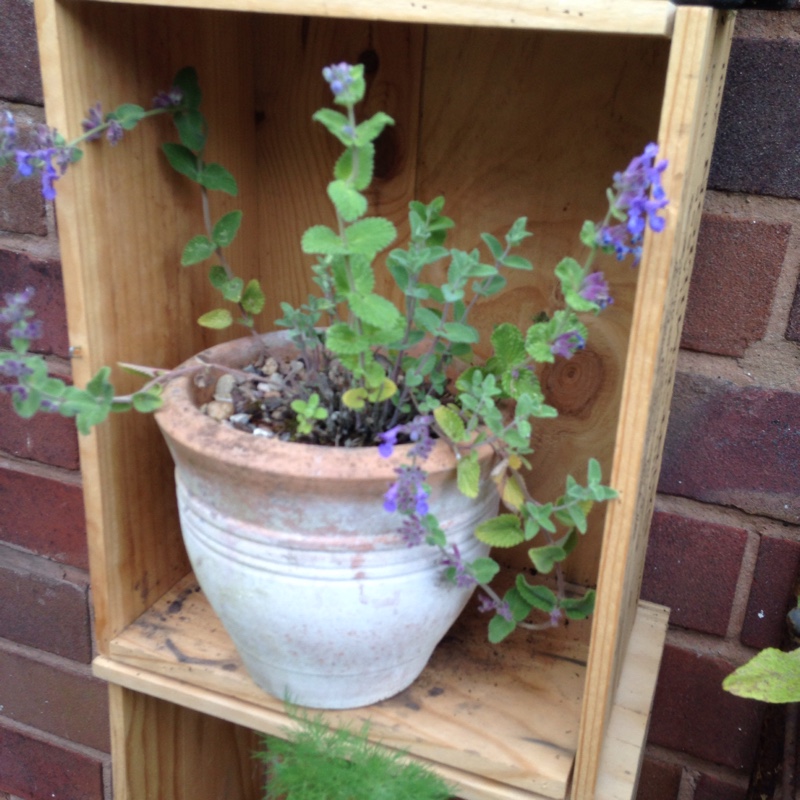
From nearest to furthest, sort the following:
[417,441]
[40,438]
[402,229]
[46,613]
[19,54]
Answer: [417,441]
[402,229]
[19,54]
[40,438]
[46,613]

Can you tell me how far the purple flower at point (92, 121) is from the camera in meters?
0.57

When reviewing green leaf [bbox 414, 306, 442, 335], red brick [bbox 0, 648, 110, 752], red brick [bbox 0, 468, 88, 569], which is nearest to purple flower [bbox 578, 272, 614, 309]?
green leaf [bbox 414, 306, 442, 335]

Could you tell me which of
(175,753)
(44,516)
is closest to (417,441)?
(175,753)

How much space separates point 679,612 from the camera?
0.82 meters

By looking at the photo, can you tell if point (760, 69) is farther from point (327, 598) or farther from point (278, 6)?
point (327, 598)

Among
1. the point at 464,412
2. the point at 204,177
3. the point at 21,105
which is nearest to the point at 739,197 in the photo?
the point at 464,412

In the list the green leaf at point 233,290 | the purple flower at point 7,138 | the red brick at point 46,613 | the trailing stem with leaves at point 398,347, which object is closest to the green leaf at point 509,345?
the trailing stem with leaves at point 398,347

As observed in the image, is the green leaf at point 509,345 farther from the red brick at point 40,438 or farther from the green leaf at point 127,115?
the red brick at point 40,438

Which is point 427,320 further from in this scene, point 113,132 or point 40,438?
point 40,438

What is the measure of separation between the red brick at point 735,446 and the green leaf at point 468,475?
0.29 m

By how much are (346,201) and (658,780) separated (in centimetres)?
71

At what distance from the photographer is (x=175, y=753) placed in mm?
792

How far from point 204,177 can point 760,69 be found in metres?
0.43

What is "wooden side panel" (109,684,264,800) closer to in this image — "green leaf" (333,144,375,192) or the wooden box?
the wooden box
